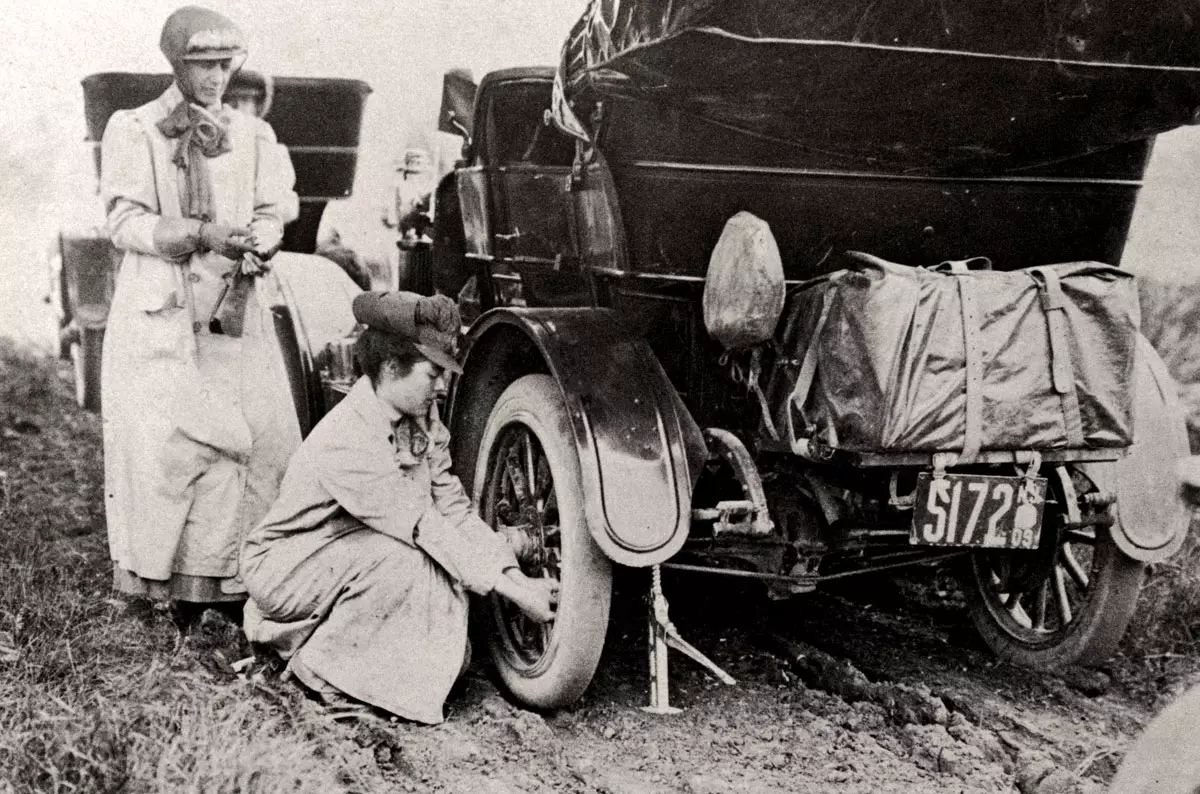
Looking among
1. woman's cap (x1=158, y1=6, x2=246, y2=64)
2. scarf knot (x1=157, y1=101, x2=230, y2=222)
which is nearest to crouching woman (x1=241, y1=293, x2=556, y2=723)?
scarf knot (x1=157, y1=101, x2=230, y2=222)

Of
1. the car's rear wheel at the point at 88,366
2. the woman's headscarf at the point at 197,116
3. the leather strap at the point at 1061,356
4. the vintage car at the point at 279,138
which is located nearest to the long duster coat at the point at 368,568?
the woman's headscarf at the point at 197,116

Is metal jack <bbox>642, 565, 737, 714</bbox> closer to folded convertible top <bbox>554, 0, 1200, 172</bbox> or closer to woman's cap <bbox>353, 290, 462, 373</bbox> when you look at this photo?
woman's cap <bbox>353, 290, 462, 373</bbox>

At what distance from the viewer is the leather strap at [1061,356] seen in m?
3.26

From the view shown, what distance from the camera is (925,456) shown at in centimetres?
323

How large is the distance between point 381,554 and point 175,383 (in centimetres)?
111

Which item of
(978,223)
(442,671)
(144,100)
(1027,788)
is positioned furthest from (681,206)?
(144,100)

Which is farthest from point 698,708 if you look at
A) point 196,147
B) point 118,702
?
point 196,147

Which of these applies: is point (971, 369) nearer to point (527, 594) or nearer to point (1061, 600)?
point (1061, 600)

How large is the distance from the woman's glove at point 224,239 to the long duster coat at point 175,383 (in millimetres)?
112

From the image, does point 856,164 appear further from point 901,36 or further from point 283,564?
point 283,564

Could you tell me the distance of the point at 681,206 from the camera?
11.6 feet

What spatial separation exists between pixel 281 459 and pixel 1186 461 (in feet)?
10.9

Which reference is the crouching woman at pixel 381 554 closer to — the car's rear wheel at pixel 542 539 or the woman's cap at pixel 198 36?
the car's rear wheel at pixel 542 539

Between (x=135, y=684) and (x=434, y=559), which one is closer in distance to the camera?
(x=135, y=684)
